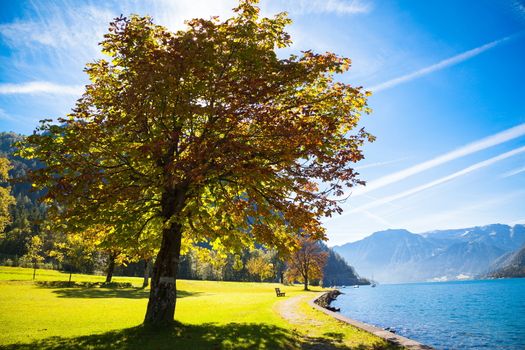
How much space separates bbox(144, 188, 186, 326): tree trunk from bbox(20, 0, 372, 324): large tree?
0.05m

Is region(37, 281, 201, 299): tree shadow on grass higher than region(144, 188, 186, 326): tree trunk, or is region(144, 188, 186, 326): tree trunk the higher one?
region(144, 188, 186, 326): tree trunk

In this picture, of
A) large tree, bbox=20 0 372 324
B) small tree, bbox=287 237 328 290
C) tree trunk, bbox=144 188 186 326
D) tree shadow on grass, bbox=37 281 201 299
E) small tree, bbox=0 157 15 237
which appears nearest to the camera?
large tree, bbox=20 0 372 324

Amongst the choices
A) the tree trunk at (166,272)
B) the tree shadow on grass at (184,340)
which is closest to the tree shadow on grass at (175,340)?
the tree shadow on grass at (184,340)

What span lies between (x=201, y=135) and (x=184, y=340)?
28.7 ft

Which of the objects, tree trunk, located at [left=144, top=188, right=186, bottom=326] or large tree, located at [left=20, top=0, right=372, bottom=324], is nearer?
large tree, located at [left=20, top=0, right=372, bottom=324]

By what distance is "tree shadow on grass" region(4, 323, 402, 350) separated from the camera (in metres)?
12.9

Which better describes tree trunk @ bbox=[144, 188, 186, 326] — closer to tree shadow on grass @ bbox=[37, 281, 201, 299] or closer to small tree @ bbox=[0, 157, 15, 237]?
tree shadow on grass @ bbox=[37, 281, 201, 299]

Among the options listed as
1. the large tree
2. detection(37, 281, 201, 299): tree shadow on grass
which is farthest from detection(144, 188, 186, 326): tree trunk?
detection(37, 281, 201, 299): tree shadow on grass

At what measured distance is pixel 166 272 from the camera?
1633cm

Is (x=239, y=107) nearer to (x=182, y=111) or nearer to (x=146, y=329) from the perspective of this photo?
(x=182, y=111)

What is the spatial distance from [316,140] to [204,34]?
6.32m

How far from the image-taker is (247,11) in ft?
47.5

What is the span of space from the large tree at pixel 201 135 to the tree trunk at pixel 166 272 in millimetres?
53

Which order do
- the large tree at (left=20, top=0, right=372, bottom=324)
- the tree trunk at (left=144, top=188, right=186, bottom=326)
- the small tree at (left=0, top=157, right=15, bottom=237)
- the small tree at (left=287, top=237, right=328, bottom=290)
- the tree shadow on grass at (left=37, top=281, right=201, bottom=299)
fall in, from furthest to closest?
the small tree at (left=287, top=237, right=328, bottom=290) < the small tree at (left=0, top=157, right=15, bottom=237) < the tree shadow on grass at (left=37, top=281, right=201, bottom=299) < the tree trunk at (left=144, top=188, right=186, bottom=326) < the large tree at (left=20, top=0, right=372, bottom=324)
